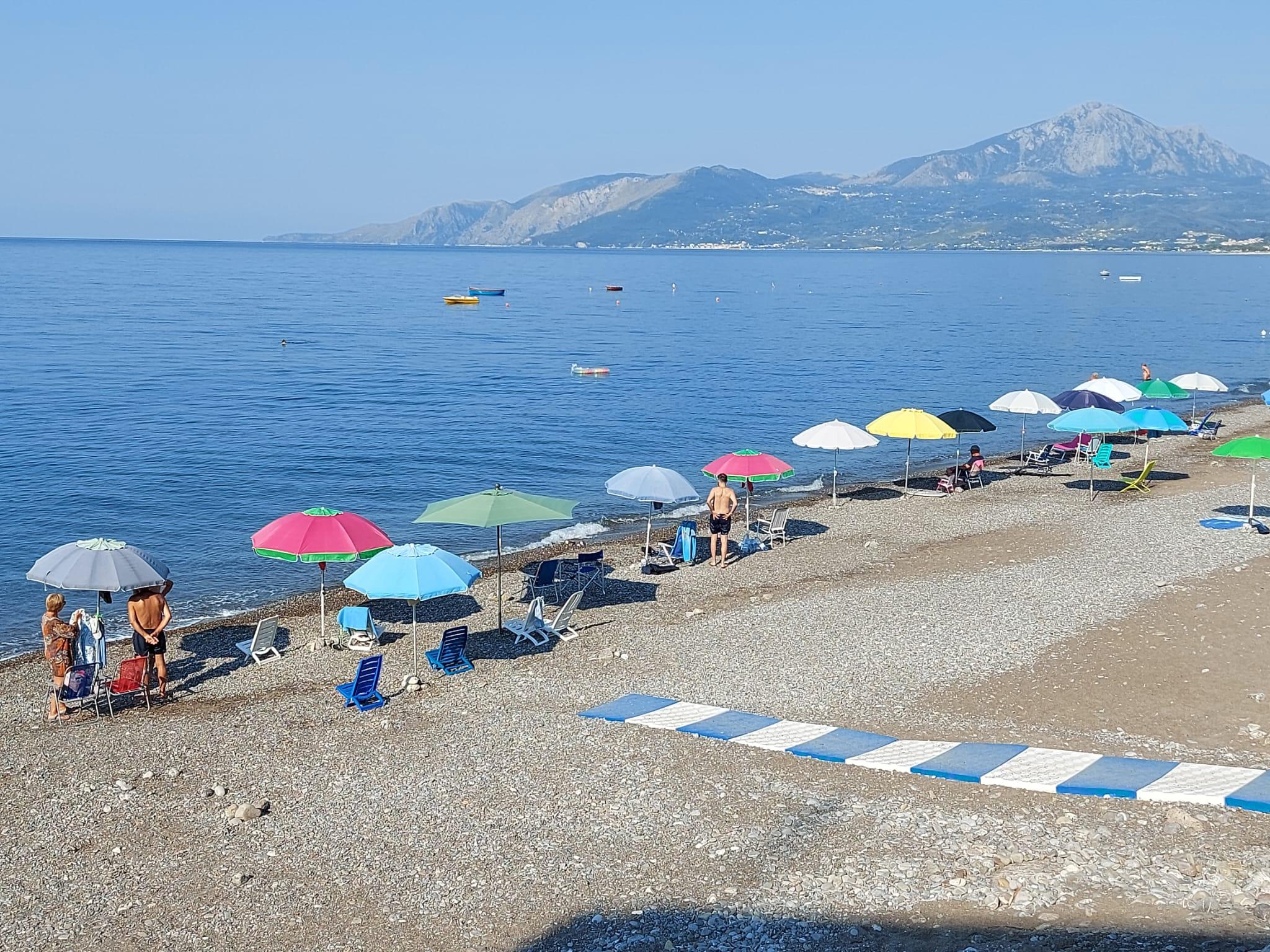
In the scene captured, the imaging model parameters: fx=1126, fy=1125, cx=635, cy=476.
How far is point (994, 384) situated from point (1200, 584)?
4179 centimetres

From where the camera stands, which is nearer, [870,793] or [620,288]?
[870,793]

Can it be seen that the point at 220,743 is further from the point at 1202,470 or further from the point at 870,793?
the point at 1202,470

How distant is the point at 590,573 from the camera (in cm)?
2138

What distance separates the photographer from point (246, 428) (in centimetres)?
4416

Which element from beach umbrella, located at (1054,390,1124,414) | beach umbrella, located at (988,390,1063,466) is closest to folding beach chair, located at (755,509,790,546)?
beach umbrella, located at (988,390,1063,466)

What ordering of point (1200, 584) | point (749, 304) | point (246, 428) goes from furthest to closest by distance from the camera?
point (749, 304), point (246, 428), point (1200, 584)

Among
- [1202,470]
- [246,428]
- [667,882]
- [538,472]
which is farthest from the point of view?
[246,428]

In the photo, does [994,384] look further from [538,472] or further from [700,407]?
[538,472]

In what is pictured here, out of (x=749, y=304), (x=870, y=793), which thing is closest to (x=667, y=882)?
(x=870, y=793)

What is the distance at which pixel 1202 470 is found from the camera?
108 ft

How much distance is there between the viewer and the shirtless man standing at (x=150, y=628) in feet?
53.3

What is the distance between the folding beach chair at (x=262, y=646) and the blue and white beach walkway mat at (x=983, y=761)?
5879mm

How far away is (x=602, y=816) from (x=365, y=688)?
191 inches

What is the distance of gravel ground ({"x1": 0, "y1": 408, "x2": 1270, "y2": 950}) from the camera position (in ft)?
32.8
